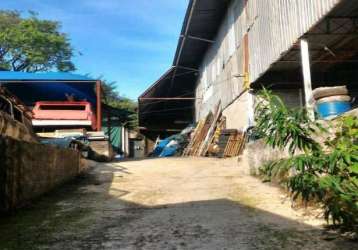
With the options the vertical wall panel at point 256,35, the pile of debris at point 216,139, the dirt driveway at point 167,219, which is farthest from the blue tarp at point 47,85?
the dirt driveway at point 167,219

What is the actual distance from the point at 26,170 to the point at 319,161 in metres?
4.63

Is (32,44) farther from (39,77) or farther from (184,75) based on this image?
(39,77)

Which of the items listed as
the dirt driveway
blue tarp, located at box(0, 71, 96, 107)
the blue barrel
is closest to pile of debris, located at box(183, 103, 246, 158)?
blue tarp, located at box(0, 71, 96, 107)

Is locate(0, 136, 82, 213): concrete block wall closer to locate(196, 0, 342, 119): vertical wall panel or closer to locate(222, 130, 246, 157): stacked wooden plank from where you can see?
locate(196, 0, 342, 119): vertical wall panel

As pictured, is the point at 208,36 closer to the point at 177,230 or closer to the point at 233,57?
the point at 233,57

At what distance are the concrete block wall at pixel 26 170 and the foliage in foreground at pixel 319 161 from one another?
12.0ft

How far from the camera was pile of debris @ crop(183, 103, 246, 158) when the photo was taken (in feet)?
51.6

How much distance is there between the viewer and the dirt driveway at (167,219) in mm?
5145

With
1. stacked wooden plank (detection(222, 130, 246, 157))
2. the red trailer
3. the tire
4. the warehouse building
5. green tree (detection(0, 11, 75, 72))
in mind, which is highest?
green tree (detection(0, 11, 75, 72))

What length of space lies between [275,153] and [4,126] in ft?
17.9

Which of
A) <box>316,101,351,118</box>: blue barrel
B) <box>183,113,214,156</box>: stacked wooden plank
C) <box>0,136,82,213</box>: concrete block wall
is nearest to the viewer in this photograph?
<box>0,136,82,213</box>: concrete block wall

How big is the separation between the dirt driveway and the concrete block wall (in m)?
0.22

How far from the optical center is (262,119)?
5527 millimetres

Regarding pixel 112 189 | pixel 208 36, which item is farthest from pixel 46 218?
pixel 208 36
